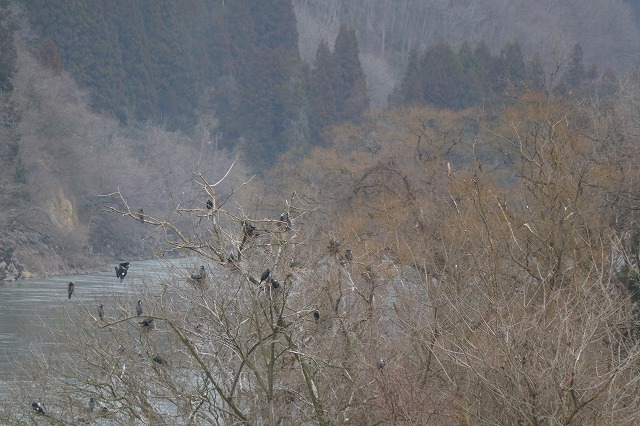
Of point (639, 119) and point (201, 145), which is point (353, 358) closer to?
point (639, 119)

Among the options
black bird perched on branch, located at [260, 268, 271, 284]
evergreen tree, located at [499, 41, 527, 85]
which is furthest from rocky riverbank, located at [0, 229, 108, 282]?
black bird perched on branch, located at [260, 268, 271, 284]

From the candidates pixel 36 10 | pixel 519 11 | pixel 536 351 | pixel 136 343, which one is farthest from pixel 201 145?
pixel 536 351

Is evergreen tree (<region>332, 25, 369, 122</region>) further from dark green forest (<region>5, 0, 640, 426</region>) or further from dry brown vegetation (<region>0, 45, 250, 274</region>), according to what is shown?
dry brown vegetation (<region>0, 45, 250, 274</region>)

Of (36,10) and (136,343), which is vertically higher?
(136,343)

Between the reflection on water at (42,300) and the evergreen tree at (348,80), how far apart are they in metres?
28.1

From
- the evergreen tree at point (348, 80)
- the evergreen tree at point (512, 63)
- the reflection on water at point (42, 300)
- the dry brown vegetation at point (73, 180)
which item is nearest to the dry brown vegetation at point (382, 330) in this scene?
the reflection on water at point (42, 300)

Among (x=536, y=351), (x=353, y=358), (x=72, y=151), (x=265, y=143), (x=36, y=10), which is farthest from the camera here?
(x=265, y=143)

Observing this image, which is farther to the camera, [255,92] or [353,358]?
[255,92]

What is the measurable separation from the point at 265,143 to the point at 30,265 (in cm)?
2777

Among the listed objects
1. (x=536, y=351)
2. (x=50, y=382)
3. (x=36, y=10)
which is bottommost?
(x=36, y=10)

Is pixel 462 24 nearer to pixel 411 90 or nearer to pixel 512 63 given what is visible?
pixel 411 90

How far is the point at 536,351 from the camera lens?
29.5ft

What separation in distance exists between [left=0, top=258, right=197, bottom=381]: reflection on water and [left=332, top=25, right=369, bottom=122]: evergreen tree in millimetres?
28121

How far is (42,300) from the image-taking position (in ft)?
106
